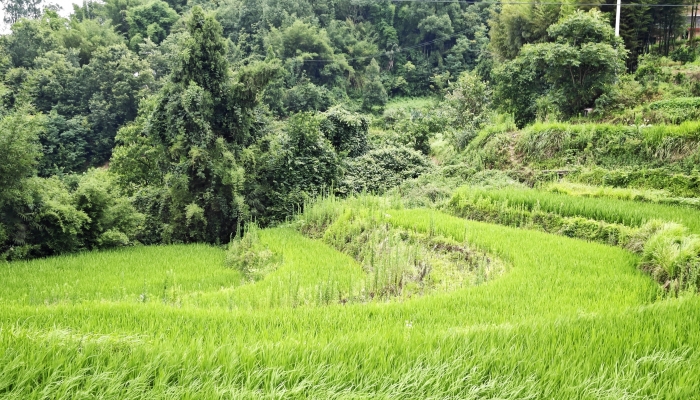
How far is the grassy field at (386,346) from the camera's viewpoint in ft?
7.18

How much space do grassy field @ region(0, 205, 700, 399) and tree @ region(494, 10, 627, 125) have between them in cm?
971

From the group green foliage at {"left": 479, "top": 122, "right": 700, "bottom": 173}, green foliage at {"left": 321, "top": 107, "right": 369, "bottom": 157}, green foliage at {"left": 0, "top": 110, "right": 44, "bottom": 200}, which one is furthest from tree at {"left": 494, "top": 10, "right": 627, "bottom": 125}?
green foliage at {"left": 0, "top": 110, "right": 44, "bottom": 200}

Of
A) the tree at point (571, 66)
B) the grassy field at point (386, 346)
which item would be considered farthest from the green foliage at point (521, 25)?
the grassy field at point (386, 346)

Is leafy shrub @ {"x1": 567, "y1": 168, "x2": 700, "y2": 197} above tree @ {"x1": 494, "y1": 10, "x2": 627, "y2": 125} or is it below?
below

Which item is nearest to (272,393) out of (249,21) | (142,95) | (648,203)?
(648,203)

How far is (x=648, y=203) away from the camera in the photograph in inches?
Result: 301

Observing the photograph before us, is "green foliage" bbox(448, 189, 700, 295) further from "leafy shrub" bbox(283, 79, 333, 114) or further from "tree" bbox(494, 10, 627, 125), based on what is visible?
"leafy shrub" bbox(283, 79, 333, 114)

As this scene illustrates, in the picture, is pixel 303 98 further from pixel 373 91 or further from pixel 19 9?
pixel 19 9

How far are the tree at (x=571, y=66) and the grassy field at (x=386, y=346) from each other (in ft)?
31.8

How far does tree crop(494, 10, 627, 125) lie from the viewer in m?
12.6

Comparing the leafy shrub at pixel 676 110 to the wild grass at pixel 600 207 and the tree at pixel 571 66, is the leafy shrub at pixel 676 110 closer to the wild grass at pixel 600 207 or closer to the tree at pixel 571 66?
the tree at pixel 571 66

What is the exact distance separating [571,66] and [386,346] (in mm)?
13105

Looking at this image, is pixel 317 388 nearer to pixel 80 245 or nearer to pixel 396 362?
pixel 396 362

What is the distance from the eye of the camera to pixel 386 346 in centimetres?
274
